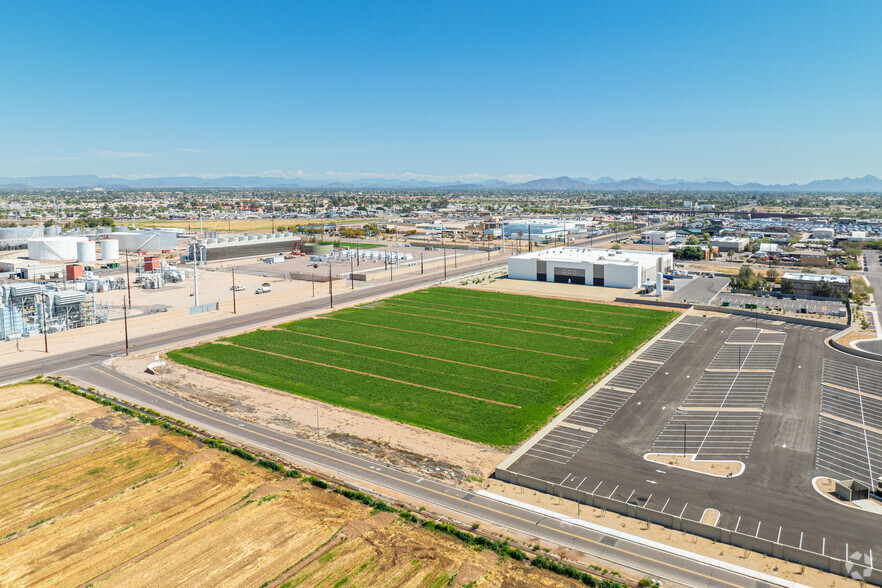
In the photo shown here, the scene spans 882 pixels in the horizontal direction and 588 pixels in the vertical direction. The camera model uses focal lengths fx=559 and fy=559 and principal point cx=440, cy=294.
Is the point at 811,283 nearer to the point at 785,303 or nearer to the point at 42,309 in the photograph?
the point at 785,303

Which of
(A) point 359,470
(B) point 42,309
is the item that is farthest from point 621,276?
(B) point 42,309

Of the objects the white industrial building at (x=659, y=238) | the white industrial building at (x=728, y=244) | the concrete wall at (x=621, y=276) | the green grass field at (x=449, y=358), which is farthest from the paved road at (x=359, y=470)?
the white industrial building at (x=659, y=238)

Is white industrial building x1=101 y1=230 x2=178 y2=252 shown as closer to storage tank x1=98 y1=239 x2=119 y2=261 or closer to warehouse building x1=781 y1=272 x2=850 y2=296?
storage tank x1=98 y1=239 x2=119 y2=261

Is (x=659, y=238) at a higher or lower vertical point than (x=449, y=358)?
higher

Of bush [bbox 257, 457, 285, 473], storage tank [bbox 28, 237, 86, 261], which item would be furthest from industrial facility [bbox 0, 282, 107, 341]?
storage tank [bbox 28, 237, 86, 261]

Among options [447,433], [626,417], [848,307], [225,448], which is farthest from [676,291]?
[225,448]
